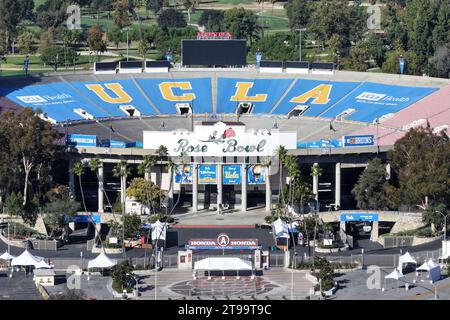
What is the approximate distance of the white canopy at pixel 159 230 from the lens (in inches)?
5340

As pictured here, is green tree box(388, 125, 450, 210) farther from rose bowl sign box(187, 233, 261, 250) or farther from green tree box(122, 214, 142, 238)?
green tree box(122, 214, 142, 238)

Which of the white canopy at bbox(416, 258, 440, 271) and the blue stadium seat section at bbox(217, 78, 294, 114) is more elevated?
the blue stadium seat section at bbox(217, 78, 294, 114)

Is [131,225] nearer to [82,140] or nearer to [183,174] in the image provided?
[183,174]

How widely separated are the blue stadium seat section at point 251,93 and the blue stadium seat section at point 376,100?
8.16m

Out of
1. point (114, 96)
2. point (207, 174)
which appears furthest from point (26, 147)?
point (114, 96)

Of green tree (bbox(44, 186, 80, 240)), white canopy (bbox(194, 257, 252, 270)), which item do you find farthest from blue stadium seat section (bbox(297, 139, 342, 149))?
white canopy (bbox(194, 257, 252, 270))

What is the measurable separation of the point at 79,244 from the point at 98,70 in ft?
176

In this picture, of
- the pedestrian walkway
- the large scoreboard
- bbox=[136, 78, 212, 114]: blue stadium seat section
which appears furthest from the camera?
the large scoreboard

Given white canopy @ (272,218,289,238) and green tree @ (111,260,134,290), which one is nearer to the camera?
green tree @ (111,260,134,290)

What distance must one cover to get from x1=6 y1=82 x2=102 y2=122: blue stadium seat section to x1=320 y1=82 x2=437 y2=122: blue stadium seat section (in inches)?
1120

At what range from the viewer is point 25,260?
125 metres

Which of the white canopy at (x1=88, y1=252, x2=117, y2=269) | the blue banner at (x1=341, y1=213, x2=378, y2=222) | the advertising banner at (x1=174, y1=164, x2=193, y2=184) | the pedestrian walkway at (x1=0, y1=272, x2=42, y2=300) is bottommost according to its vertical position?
the pedestrian walkway at (x1=0, y1=272, x2=42, y2=300)

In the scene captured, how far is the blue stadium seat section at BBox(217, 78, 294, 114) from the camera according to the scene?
181 meters

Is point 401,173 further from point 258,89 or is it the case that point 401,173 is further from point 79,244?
point 258,89
